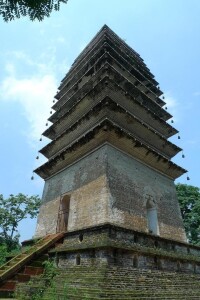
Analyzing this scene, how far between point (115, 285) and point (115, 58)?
13643 mm

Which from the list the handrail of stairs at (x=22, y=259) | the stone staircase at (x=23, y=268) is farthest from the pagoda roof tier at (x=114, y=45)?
the stone staircase at (x=23, y=268)

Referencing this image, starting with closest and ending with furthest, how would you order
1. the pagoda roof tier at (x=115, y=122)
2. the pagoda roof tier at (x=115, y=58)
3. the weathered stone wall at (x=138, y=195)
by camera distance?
the weathered stone wall at (x=138, y=195) → the pagoda roof tier at (x=115, y=122) → the pagoda roof tier at (x=115, y=58)

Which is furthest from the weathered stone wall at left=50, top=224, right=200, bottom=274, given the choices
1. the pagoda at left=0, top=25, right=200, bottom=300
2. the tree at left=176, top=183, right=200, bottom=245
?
the tree at left=176, top=183, right=200, bottom=245

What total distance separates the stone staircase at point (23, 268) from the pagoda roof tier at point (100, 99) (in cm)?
708

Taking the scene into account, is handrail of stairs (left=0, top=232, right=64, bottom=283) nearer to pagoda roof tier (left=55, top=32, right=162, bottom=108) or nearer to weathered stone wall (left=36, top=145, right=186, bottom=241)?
weathered stone wall (left=36, top=145, right=186, bottom=241)

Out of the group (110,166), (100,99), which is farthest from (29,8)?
(100,99)

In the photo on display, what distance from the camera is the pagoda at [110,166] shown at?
1017 centimetres

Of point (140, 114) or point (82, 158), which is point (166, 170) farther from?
point (82, 158)

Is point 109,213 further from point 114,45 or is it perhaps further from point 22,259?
point 114,45

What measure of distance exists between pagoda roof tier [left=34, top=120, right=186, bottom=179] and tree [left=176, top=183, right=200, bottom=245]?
50.9 ft

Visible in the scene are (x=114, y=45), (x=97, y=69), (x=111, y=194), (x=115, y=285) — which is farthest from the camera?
(x=114, y=45)

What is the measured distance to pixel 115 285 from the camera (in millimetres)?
6977

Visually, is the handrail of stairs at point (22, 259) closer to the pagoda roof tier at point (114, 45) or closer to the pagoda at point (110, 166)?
the pagoda at point (110, 166)

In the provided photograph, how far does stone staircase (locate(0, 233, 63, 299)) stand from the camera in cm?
823
